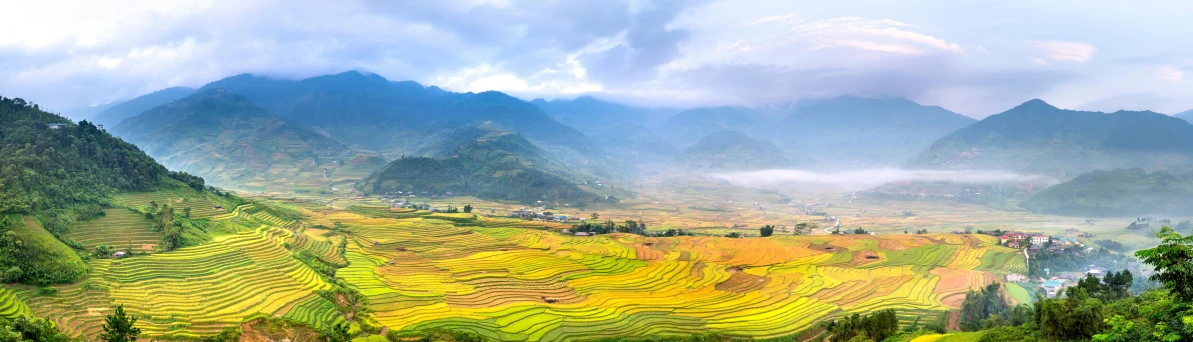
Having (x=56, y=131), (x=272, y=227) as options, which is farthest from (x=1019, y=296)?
(x=56, y=131)

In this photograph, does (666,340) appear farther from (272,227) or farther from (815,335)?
(272,227)

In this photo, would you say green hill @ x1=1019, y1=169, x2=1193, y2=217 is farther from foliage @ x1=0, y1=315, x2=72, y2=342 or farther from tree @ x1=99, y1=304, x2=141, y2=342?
foliage @ x1=0, y1=315, x2=72, y2=342

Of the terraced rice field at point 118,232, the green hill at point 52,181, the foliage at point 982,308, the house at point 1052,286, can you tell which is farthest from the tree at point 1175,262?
the terraced rice field at point 118,232

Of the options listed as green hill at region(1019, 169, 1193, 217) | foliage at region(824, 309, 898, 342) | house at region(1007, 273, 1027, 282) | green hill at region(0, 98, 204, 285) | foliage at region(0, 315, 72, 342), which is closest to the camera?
foliage at region(0, 315, 72, 342)

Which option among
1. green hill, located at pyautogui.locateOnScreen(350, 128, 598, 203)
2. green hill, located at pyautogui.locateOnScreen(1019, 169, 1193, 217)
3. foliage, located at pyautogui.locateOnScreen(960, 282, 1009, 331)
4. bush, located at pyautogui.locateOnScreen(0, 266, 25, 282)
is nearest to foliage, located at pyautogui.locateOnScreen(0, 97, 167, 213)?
bush, located at pyautogui.locateOnScreen(0, 266, 25, 282)

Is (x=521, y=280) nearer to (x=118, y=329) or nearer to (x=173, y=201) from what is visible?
(x=118, y=329)

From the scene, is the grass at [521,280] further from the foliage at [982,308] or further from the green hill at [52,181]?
the foliage at [982,308]
